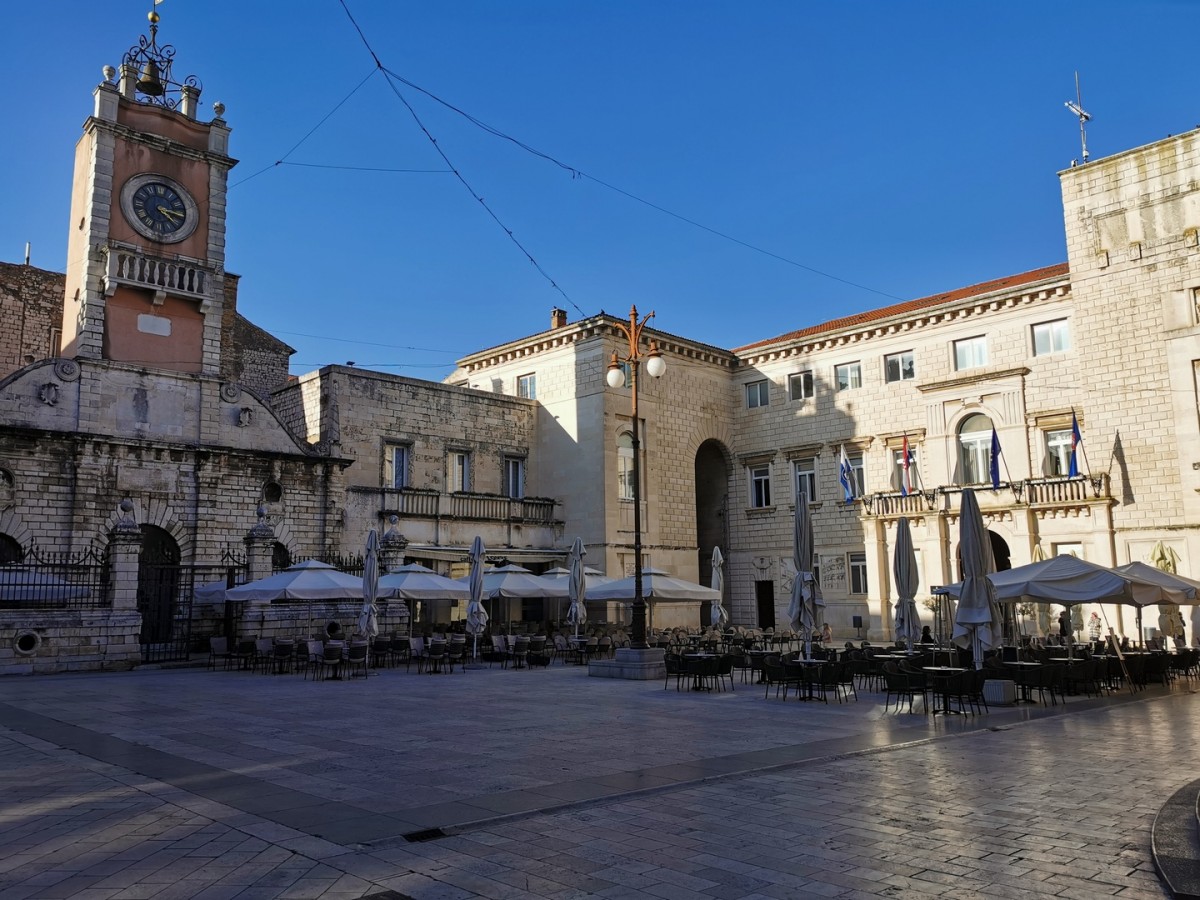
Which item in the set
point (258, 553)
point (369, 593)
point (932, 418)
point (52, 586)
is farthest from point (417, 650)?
point (932, 418)

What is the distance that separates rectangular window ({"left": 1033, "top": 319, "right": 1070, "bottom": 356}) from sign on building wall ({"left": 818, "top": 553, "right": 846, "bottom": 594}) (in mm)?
9709

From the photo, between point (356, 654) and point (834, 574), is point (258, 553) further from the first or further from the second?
point (834, 574)

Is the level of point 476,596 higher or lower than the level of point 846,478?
lower

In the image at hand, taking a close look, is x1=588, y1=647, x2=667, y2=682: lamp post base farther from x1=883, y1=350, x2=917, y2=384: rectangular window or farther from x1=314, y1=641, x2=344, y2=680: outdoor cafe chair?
x1=883, y1=350, x2=917, y2=384: rectangular window

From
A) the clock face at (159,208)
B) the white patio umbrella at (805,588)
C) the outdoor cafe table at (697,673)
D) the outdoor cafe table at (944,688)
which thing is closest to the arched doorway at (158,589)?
the clock face at (159,208)

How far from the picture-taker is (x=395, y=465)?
3048 cm

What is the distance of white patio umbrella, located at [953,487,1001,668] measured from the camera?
13906mm

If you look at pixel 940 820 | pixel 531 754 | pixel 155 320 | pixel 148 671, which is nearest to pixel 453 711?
pixel 531 754

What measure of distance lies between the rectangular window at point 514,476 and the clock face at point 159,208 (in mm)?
13099

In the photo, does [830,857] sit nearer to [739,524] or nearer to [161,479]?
[161,479]

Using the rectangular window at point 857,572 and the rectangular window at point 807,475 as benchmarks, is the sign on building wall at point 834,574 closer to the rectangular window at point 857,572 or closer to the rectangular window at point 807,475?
the rectangular window at point 857,572

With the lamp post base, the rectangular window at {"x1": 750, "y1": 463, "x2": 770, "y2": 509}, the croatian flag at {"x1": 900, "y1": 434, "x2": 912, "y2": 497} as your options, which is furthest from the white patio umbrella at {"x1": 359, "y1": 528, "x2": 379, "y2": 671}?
the rectangular window at {"x1": 750, "y1": 463, "x2": 770, "y2": 509}

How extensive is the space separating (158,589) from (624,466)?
51.8 feet

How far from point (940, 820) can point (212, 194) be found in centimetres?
2732
